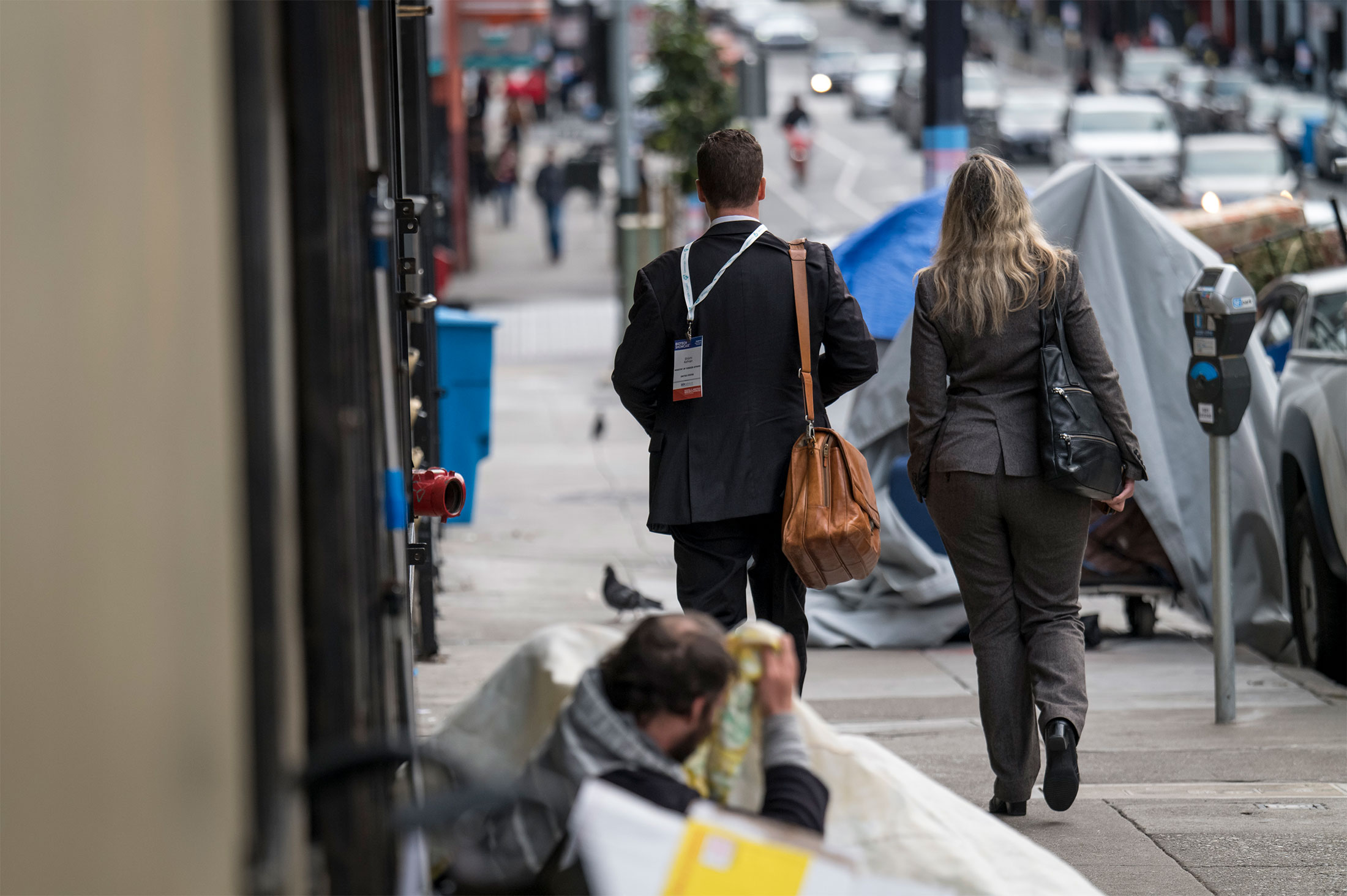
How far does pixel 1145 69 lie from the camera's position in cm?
5478

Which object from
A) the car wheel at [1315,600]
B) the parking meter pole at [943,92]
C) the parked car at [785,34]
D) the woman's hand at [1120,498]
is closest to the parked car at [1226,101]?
the parked car at [785,34]

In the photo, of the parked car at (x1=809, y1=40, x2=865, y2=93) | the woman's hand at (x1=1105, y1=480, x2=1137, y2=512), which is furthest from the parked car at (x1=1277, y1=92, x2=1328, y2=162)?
the woman's hand at (x1=1105, y1=480, x2=1137, y2=512)

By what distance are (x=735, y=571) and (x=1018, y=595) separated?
0.81 m

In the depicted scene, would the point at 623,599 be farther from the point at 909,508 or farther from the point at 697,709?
the point at 697,709

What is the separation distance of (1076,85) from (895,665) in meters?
43.4

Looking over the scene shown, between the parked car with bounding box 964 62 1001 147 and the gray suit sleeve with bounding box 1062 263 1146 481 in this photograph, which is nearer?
the gray suit sleeve with bounding box 1062 263 1146 481

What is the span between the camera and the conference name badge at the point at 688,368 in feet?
16.0

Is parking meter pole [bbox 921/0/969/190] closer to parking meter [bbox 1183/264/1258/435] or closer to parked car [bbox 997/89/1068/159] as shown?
parking meter [bbox 1183/264/1258/435]

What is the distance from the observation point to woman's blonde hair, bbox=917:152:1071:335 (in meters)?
4.98

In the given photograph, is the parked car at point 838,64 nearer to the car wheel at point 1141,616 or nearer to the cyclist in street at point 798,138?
the cyclist in street at point 798,138

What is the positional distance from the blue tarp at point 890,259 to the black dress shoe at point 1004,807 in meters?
3.30

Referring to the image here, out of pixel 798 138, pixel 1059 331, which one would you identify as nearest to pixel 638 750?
pixel 1059 331

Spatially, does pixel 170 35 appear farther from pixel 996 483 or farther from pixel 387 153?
pixel 996 483

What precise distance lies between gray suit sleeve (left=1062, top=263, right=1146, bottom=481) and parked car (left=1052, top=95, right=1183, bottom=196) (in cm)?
2899
